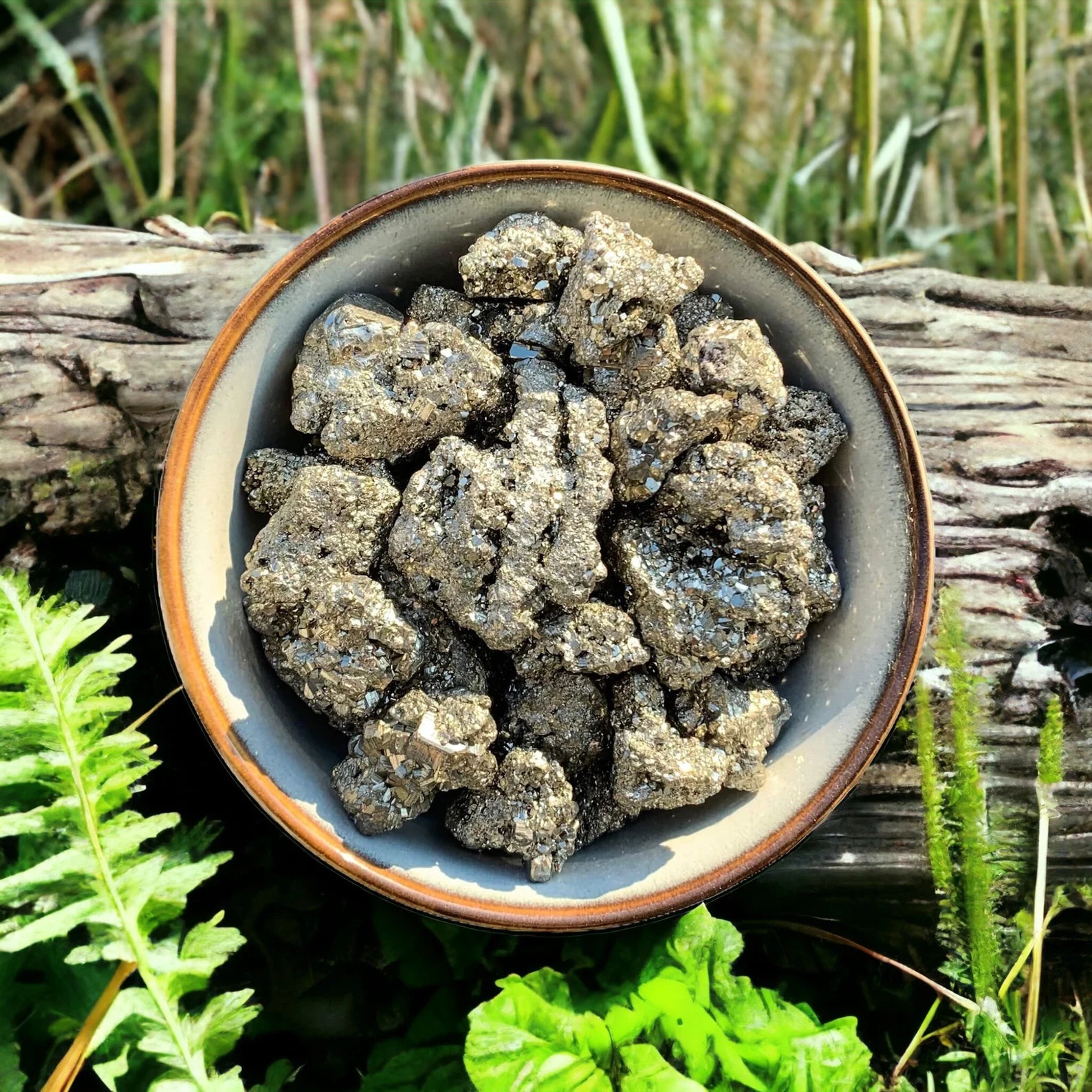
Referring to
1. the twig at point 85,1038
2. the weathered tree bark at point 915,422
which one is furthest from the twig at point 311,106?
the twig at point 85,1038

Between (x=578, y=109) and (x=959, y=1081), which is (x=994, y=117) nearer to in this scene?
(x=578, y=109)

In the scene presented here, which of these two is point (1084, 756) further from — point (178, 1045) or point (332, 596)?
point (178, 1045)

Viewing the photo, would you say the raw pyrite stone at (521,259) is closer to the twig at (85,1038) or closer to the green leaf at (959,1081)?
the twig at (85,1038)

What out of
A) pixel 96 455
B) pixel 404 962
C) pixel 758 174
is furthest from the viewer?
pixel 758 174

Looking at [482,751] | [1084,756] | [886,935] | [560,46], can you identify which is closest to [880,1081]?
[886,935]

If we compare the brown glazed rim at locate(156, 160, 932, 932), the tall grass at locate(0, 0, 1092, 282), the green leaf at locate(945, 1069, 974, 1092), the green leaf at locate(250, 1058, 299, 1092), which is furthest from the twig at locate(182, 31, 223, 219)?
the green leaf at locate(945, 1069, 974, 1092)
